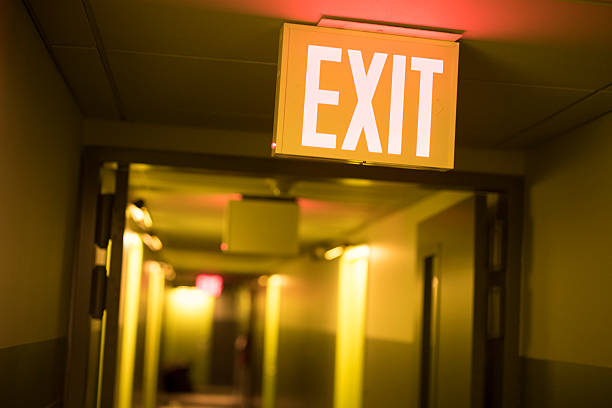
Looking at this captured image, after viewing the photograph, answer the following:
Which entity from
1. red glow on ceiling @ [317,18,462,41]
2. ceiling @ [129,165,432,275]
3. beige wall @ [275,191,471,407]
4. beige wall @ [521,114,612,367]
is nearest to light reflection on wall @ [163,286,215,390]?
beige wall @ [275,191,471,407]

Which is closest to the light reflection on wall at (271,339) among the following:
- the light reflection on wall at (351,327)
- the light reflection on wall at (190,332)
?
the light reflection on wall at (190,332)

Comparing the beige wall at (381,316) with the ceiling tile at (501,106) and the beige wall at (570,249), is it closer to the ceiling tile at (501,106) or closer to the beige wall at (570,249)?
the beige wall at (570,249)

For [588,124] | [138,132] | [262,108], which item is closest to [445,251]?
[588,124]

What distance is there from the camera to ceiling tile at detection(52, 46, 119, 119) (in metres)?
3.05

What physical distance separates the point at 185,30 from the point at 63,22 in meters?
0.45

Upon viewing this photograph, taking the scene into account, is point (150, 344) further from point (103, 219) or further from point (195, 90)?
point (195, 90)

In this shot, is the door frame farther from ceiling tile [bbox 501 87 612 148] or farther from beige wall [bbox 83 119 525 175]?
ceiling tile [bbox 501 87 612 148]

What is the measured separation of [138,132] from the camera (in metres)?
4.12

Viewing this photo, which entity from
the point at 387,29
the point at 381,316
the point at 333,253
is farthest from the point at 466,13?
the point at 333,253

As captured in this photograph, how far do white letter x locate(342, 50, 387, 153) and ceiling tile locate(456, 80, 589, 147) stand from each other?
0.83 m

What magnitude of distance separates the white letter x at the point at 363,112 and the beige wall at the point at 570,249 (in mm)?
1456

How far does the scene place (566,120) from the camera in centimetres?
361

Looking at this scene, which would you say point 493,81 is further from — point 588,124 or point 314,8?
point 314,8

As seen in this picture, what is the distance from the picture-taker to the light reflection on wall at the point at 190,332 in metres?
18.9
